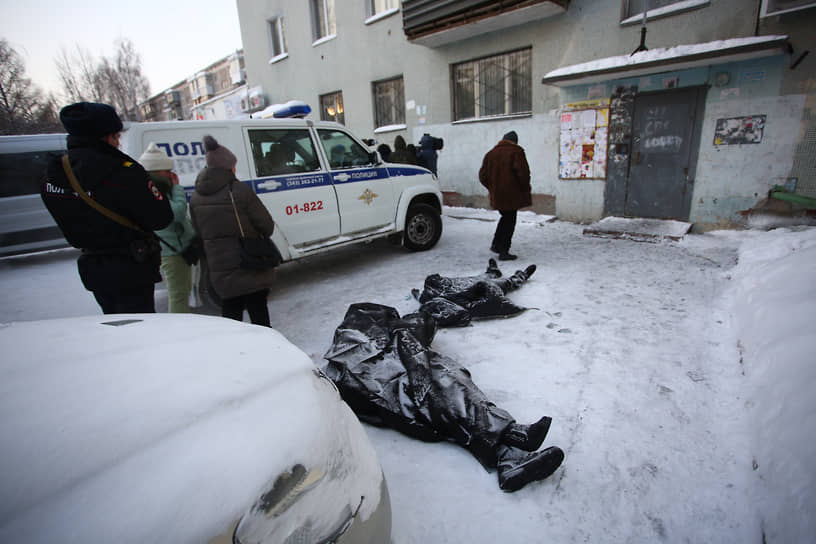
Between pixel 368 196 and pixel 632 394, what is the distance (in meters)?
4.00

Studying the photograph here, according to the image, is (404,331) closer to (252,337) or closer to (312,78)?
(252,337)

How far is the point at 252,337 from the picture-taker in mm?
1668

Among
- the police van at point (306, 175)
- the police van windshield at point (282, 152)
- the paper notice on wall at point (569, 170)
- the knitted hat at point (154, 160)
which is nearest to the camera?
the knitted hat at point (154, 160)

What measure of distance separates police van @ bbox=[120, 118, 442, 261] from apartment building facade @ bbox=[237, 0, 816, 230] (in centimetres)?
367

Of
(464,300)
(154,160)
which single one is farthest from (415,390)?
(154,160)

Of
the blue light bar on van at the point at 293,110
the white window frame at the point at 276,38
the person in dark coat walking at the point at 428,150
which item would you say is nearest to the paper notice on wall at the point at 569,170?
the person in dark coat walking at the point at 428,150

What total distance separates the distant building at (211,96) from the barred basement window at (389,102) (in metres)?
6.17

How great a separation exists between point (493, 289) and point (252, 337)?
2843mm

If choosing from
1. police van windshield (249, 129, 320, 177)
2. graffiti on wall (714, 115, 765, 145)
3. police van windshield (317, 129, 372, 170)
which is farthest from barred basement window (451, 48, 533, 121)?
police van windshield (249, 129, 320, 177)

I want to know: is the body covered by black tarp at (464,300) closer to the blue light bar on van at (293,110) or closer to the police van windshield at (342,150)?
the police van windshield at (342,150)

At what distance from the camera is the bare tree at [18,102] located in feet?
47.0

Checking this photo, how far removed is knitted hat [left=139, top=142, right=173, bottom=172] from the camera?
3.35m

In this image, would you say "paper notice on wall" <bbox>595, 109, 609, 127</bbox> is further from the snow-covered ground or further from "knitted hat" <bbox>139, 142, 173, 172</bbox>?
"knitted hat" <bbox>139, 142, 173, 172</bbox>

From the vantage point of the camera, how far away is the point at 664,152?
22.9 feet
